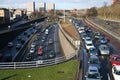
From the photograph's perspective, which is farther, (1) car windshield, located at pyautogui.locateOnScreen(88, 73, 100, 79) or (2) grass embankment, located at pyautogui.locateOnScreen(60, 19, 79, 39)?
(2) grass embankment, located at pyautogui.locateOnScreen(60, 19, 79, 39)

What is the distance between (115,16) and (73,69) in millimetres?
130038

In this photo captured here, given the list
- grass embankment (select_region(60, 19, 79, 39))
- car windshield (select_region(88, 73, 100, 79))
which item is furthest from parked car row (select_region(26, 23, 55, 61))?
car windshield (select_region(88, 73, 100, 79))

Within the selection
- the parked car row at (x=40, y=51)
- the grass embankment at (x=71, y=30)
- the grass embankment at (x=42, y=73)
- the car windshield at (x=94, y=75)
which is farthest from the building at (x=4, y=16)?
the car windshield at (x=94, y=75)

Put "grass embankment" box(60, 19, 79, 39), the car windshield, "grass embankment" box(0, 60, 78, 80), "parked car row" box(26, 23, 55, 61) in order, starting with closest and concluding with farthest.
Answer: the car windshield
"grass embankment" box(0, 60, 78, 80)
"parked car row" box(26, 23, 55, 61)
"grass embankment" box(60, 19, 79, 39)

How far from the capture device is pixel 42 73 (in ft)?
85.1

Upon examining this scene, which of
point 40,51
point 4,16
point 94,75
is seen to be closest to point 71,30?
point 40,51

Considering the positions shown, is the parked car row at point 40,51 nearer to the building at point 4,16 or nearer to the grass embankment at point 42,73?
the grass embankment at point 42,73

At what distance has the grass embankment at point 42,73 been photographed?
24688 millimetres

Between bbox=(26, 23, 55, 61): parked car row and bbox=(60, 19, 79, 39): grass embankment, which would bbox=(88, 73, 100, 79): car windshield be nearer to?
bbox=(26, 23, 55, 61): parked car row

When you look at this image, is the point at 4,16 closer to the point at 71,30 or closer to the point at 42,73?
the point at 71,30

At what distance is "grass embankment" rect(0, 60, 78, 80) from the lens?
81.0 ft

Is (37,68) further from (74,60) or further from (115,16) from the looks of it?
(115,16)

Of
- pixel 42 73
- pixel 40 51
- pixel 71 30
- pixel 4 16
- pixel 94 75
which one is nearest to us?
pixel 94 75

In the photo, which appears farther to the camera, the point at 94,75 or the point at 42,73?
the point at 42,73
